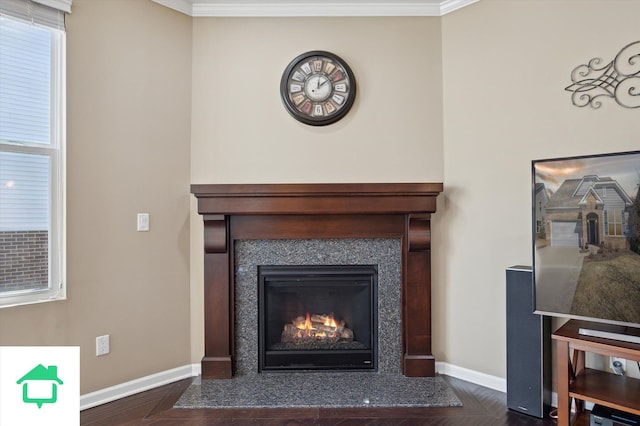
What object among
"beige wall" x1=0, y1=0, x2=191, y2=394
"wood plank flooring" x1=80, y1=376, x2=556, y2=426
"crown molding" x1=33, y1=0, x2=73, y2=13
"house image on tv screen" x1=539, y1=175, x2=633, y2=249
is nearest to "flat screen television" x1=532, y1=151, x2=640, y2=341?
"house image on tv screen" x1=539, y1=175, x2=633, y2=249

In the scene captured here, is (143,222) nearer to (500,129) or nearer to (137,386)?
(137,386)

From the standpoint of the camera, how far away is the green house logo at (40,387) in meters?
1.71

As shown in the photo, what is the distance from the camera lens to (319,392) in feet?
7.98

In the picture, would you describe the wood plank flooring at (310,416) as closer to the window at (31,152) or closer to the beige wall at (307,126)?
the window at (31,152)

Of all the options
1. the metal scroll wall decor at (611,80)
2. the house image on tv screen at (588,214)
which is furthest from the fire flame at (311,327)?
the metal scroll wall decor at (611,80)

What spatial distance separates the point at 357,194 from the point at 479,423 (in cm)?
156

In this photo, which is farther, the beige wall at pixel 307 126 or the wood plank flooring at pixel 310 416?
the beige wall at pixel 307 126

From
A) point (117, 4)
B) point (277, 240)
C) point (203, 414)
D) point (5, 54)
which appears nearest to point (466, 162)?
point (277, 240)

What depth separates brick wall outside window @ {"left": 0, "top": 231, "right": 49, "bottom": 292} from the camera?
2135 millimetres

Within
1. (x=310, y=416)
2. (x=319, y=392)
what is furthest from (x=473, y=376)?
(x=310, y=416)

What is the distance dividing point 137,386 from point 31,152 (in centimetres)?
166

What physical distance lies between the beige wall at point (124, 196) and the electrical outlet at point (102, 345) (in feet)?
0.09

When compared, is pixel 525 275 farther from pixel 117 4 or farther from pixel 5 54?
pixel 5 54

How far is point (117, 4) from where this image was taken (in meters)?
2.47
